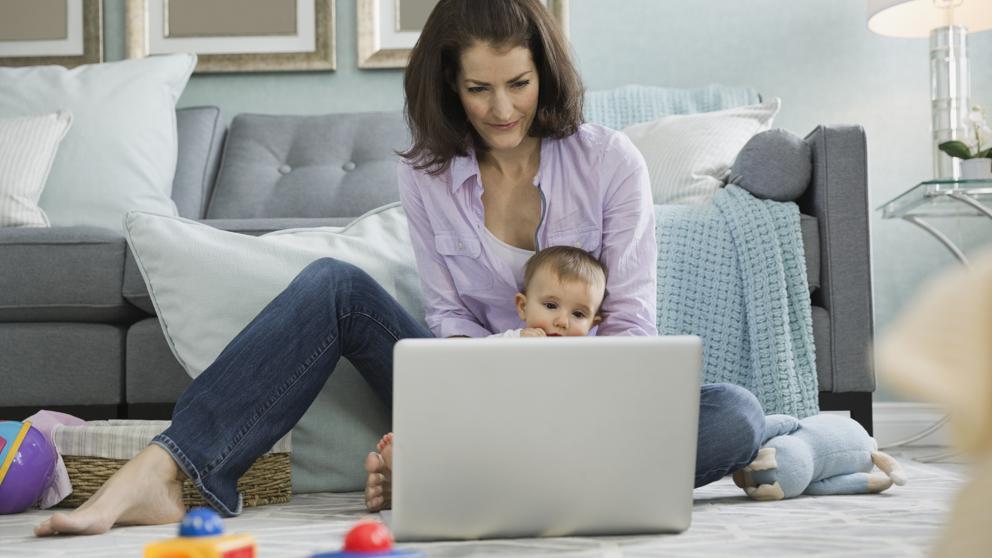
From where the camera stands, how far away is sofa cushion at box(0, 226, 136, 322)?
203 cm

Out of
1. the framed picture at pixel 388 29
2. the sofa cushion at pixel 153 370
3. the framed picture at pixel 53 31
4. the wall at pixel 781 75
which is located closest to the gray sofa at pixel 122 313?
the sofa cushion at pixel 153 370

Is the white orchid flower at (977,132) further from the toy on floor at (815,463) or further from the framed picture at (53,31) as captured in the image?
the framed picture at (53,31)

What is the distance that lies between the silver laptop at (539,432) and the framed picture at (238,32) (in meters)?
2.21

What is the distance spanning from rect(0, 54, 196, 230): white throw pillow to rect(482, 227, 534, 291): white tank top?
1.26 m

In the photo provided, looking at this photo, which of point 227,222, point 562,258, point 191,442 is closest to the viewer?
point 191,442

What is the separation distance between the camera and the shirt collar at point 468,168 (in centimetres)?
167

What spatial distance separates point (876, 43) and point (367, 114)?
56.7 inches

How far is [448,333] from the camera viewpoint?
5.32ft

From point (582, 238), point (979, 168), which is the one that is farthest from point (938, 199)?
point (582, 238)

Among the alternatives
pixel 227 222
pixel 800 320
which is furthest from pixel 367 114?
pixel 800 320

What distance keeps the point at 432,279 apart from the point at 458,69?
1.09 feet

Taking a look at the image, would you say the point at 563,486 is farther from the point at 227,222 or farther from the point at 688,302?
the point at 227,222

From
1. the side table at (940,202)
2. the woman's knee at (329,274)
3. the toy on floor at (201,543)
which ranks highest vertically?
the side table at (940,202)

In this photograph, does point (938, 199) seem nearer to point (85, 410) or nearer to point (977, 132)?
point (977, 132)
